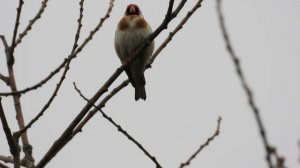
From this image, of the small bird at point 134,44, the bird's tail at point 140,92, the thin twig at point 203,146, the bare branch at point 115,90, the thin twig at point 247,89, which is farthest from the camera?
the bird's tail at point 140,92

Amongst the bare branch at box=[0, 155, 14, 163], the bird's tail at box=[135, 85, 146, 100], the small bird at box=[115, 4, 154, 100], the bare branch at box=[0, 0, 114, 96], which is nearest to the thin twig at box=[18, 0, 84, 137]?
the bare branch at box=[0, 0, 114, 96]

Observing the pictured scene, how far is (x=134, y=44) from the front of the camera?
208 inches

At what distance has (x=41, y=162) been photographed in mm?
2520

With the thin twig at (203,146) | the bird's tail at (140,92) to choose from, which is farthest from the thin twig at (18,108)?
the bird's tail at (140,92)

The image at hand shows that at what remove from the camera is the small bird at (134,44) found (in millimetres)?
5297

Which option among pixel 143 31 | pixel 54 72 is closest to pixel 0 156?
pixel 54 72

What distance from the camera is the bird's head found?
6.04 metres

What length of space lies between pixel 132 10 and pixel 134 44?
914mm

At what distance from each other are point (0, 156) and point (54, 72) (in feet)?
2.64

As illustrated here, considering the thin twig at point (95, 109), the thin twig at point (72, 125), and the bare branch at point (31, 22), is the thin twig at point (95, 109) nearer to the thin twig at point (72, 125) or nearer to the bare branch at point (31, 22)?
the thin twig at point (72, 125)

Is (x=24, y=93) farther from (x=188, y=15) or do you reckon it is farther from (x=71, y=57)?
(x=188, y=15)

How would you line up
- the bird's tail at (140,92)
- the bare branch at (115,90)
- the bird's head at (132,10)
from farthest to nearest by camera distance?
the bird's head at (132,10) < the bird's tail at (140,92) < the bare branch at (115,90)

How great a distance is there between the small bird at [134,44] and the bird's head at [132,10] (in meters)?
0.25

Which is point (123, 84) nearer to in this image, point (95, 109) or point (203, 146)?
point (95, 109)
